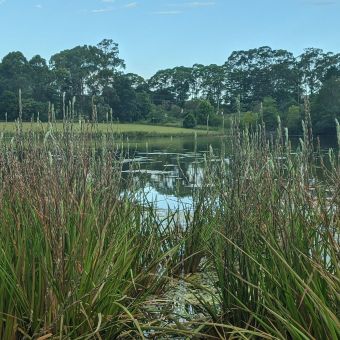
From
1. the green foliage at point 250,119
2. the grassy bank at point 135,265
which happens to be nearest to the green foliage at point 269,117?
the green foliage at point 250,119

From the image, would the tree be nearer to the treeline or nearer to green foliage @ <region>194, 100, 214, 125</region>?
the treeline

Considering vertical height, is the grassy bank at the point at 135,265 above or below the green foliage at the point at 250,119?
below

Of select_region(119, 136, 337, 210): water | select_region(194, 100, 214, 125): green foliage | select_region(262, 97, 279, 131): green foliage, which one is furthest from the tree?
select_region(119, 136, 337, 210): water

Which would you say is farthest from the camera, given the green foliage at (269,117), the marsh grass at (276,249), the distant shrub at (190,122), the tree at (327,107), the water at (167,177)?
the distant shrub at (190,122)

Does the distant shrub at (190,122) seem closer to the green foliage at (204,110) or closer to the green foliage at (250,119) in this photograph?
the green foliage at (204,110)

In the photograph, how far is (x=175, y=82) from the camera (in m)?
109

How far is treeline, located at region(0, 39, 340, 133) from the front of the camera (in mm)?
68688

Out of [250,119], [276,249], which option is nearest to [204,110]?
[250,119]

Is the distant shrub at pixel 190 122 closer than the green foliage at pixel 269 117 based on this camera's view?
No

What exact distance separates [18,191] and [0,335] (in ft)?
3.80

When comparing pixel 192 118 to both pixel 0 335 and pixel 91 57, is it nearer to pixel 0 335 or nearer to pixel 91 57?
pixel 91 57

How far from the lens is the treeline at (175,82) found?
68688 mm

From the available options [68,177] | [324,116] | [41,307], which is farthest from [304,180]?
[324,116]

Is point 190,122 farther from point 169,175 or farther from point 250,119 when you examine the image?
point 250,119
